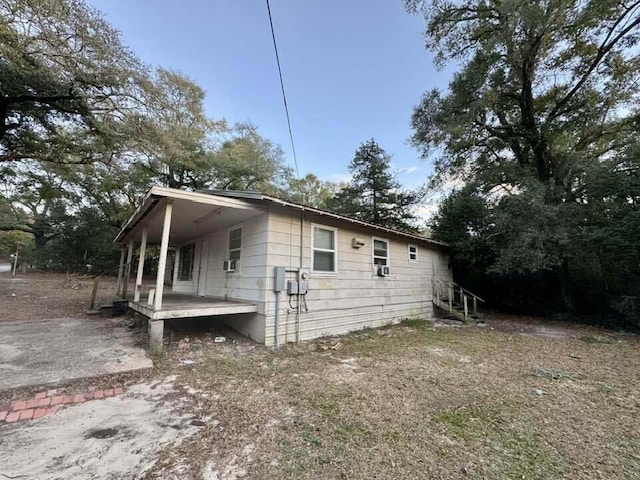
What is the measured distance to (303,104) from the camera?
8070mm

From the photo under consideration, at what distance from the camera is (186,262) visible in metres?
10.2

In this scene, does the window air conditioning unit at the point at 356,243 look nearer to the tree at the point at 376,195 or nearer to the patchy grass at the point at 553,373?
the patchy grass at the point at 553,373

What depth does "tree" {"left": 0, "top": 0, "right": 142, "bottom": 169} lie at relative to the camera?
25.0ft

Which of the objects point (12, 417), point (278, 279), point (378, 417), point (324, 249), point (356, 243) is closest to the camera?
point (12, 417)

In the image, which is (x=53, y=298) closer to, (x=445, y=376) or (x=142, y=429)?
(x=142, y=429)

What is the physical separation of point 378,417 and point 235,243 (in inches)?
191

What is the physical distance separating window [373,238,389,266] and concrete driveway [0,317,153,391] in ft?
18.1

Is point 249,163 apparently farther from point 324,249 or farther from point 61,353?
point 61,353

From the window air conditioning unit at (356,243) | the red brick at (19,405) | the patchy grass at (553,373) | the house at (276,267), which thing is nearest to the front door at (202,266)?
the house at (276,267)

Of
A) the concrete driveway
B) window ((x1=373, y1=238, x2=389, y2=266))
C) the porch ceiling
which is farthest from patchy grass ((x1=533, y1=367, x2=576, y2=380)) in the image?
the concrete driveway

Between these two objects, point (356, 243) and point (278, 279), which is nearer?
point (278, 279)

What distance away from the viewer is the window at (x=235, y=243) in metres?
6.35

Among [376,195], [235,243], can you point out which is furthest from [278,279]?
[376,195]

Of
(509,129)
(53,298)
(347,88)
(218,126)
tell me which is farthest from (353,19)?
(53,298)
